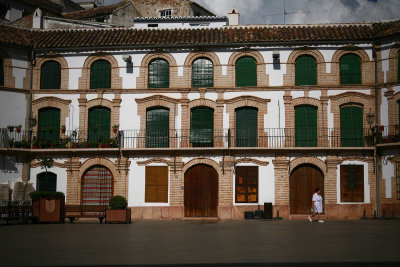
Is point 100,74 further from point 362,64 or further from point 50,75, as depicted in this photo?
point 362,64

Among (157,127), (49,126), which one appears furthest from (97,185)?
(157,127)

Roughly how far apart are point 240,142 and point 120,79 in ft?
25.1

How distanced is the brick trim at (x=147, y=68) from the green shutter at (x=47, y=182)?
7.01 meters

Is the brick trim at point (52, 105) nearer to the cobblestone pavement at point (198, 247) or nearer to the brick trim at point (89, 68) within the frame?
the brick trim at point (89, 68)

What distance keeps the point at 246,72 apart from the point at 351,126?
642 cm

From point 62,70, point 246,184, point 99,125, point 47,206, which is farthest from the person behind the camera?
point 62,70

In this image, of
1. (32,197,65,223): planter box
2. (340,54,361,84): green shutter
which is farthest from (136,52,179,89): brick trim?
(340,54,361,84): green shutter

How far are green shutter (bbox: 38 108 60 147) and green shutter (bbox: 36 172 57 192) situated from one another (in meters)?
1.69

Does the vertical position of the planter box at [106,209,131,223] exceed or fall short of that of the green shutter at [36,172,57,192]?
it falls short

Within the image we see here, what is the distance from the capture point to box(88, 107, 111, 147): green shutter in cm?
2985

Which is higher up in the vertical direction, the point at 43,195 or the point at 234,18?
the point at 234,18

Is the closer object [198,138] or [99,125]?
[198,138]

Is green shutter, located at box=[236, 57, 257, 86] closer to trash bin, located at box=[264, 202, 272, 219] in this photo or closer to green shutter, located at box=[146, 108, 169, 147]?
green shutter, located at box=[146, 108, 169, 147]

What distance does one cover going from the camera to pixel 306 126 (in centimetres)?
2894
